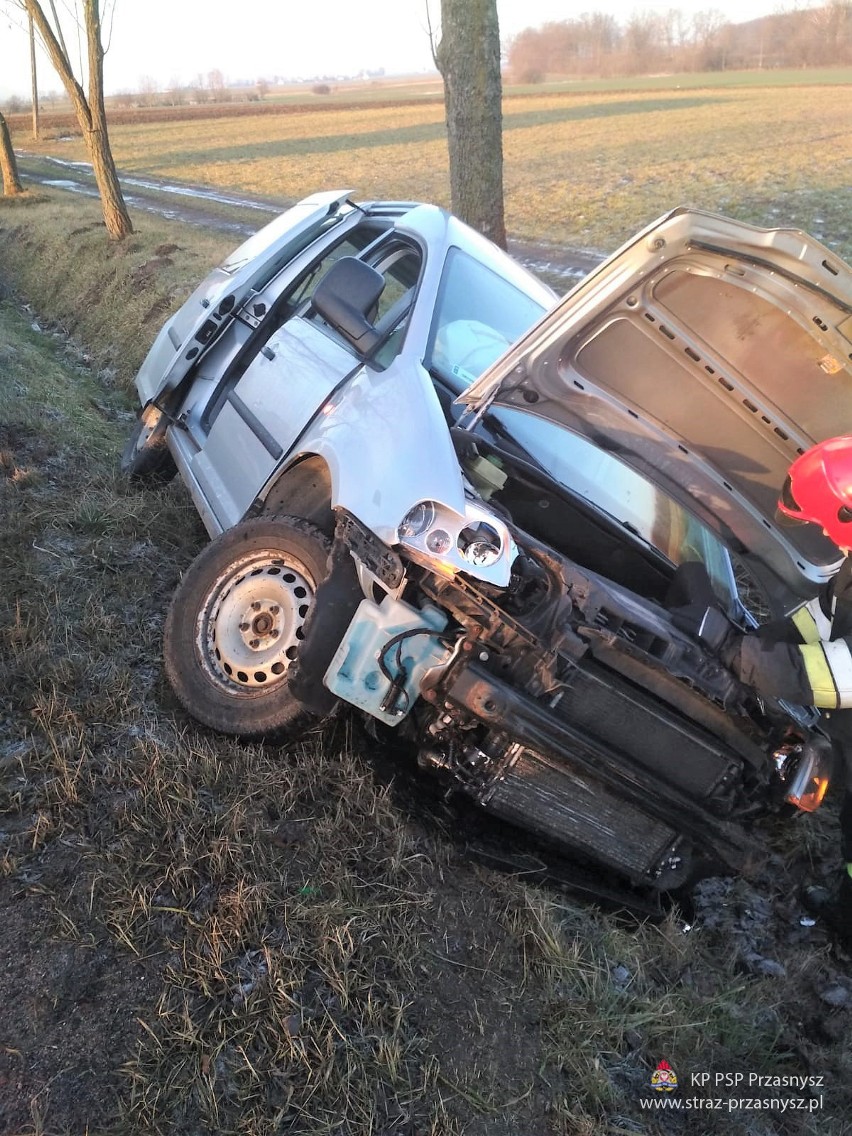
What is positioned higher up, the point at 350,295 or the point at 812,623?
the point at 350,295

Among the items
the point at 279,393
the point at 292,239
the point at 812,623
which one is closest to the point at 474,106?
the point at 292,239

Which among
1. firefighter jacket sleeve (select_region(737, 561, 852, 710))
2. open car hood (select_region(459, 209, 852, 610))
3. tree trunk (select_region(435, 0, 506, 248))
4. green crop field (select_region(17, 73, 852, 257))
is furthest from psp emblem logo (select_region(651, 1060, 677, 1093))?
green crop field (select_region(17, 73, 852, 257))

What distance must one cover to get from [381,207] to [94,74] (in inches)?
406

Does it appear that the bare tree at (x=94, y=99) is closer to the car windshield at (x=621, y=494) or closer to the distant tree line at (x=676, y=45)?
the car windshield at (x=621, y=494)

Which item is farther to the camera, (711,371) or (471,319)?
(471,319)

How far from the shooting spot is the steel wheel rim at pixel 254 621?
122 inches

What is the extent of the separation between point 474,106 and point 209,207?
42.7 feet

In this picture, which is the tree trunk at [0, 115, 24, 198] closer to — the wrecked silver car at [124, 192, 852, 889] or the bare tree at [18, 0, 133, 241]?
the bare tree at [18, 0, 133, 241]

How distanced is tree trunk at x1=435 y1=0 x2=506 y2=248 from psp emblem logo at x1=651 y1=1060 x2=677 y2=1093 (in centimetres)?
638

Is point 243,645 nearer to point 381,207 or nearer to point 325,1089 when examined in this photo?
point 325,1089

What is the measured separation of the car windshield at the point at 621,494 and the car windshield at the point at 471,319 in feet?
0.93

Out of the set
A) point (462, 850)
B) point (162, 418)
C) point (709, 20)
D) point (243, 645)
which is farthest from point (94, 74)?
point (709, 20)

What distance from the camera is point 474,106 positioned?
677cm

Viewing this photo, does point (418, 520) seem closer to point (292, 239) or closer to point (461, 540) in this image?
point (461, 540)
